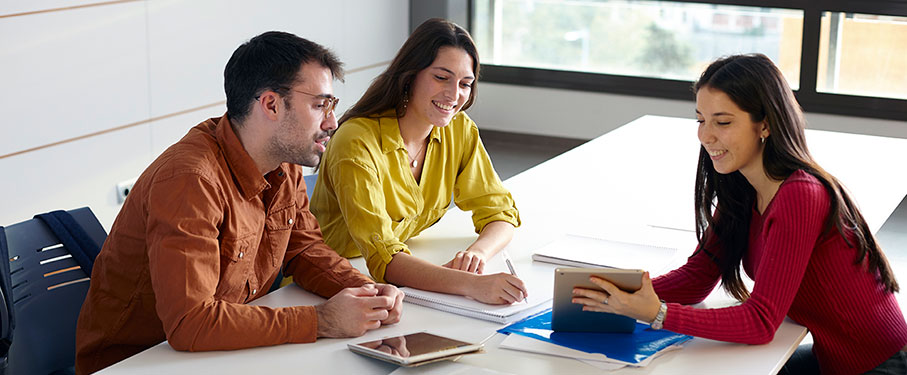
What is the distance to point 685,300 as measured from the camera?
211 cm

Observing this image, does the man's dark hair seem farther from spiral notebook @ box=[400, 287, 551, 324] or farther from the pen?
the pen

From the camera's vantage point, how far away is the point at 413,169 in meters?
2.57

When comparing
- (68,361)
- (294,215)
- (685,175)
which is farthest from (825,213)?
(68,361)

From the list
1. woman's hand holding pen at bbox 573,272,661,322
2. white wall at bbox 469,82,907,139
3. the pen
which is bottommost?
white wall at bbox 469,82,907,139

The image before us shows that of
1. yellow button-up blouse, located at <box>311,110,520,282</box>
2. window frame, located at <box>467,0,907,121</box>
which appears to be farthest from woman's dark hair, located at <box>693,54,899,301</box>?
window frame, located at <box>467,0,907,121</box>

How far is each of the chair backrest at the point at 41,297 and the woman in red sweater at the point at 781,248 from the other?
1129mm

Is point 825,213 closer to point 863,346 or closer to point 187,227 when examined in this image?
point 863,346

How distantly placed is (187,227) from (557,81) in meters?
4.80

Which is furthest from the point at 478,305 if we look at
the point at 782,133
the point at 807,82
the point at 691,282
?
the point at 807,82

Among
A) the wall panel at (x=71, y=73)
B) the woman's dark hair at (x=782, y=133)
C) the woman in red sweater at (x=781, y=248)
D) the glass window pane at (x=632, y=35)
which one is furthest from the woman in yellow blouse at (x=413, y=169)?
the glass window pane at (x=632, y=35)

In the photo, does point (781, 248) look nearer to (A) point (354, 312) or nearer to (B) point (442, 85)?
(A) point (354, 312)

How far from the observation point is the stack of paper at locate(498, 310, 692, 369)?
177 cm

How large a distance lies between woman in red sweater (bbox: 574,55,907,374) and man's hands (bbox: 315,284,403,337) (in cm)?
39

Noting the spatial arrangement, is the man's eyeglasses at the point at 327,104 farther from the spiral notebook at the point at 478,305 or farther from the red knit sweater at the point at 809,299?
the red knit sweater at the point at 809,299
